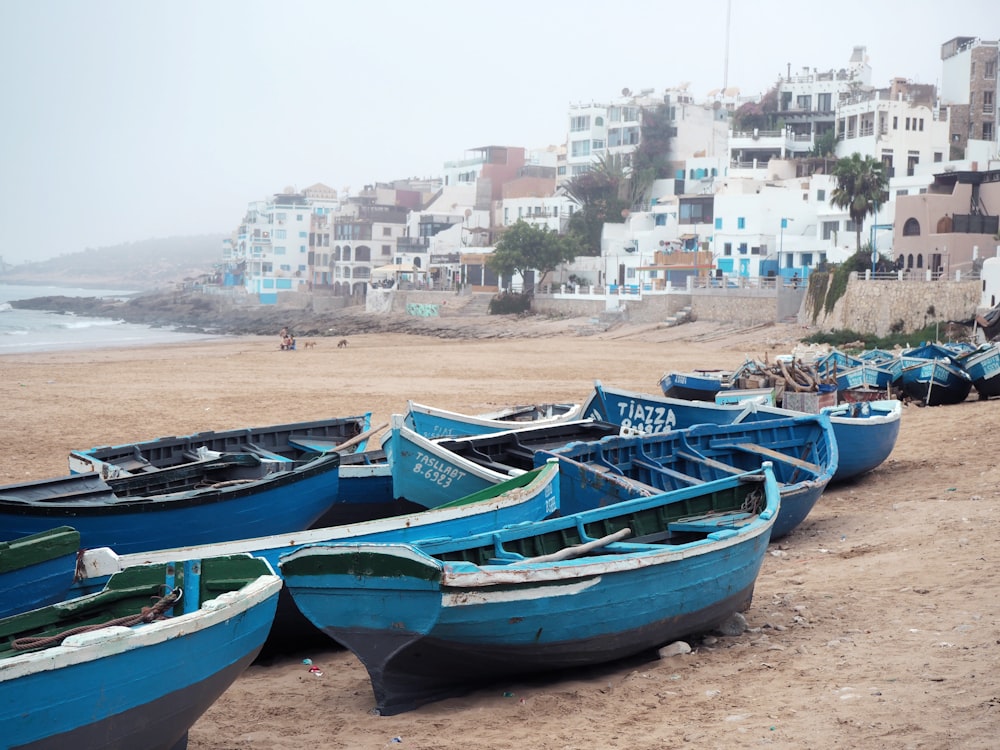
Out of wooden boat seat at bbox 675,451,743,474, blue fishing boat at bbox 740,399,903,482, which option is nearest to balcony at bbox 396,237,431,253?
blue fishing boat at bbox 740,399,903,482

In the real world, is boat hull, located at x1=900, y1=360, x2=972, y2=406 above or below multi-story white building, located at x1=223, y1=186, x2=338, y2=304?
below

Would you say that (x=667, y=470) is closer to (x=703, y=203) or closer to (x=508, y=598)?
(x=508, y=598)

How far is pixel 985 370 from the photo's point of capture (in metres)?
22.6

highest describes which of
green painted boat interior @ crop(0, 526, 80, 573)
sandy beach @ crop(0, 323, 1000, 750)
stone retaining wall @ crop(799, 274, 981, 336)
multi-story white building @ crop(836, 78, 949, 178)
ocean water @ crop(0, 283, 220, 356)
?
multi-story white building @ crop(836, 78, 949, 178)

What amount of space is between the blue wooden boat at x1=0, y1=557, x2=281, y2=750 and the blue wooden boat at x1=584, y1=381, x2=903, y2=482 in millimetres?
8563

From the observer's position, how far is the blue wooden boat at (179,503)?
9078mm

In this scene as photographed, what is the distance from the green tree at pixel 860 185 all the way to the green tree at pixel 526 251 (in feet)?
71.1

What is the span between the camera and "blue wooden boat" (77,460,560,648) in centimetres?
810

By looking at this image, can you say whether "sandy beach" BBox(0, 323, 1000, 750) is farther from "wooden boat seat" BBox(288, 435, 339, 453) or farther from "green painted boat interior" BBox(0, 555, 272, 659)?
"wooden boat seat" BBox(288, 435, 339, 453)

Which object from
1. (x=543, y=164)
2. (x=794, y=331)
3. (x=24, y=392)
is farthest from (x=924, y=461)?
(x=543, y=164)

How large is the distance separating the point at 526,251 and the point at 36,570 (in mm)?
62789

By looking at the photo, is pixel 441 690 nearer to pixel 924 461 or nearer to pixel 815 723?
pixel 815 723

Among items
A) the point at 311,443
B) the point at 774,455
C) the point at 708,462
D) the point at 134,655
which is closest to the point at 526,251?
the point at 311,443

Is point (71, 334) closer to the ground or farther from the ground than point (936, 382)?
closer to the ground
